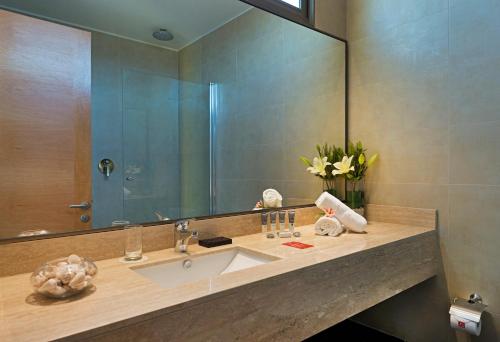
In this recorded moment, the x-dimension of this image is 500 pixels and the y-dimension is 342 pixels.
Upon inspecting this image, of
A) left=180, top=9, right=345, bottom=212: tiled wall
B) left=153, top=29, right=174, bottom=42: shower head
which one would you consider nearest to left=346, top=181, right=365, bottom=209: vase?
left=180, top=9, right=345, bottom=212: tiled wall

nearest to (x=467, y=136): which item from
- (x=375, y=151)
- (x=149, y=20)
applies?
(x=375, y=151)

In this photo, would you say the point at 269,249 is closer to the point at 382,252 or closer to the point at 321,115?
the point at 382,252

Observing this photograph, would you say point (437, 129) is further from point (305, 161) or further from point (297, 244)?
point (297, 244)

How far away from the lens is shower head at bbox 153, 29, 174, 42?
5.73ft

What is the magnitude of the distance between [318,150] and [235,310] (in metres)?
1.37

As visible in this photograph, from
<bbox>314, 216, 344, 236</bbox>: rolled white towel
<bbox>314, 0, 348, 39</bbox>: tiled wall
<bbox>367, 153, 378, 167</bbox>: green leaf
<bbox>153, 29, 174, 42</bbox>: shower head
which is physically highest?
<bbox>314, 0, 348, 39</bbox>: tiled wall

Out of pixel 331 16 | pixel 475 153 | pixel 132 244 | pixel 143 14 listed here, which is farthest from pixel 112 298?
pixel 331 16

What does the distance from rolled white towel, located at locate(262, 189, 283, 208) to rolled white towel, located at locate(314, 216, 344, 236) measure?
0.97ft

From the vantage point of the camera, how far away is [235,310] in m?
→ 0.85

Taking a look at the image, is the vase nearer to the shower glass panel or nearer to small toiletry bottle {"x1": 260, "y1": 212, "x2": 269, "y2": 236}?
small toiletry bottle {"x1": 260, "y1": 212, "x2": 269, "y2": 236}

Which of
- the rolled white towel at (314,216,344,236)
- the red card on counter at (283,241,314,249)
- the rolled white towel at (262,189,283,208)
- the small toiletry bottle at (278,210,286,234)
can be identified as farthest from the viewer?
the rolled white towel at (262,189,283,208)

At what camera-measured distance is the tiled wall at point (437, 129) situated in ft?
4.87

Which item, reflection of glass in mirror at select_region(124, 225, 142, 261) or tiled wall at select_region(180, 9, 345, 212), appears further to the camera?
tiled wall at select_region(180, 9, 345, 212)

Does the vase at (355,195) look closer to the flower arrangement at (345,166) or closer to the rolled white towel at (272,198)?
the flower arrangement at (345,166)
